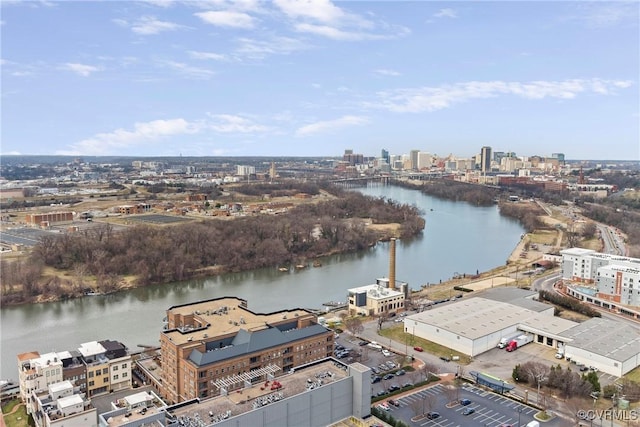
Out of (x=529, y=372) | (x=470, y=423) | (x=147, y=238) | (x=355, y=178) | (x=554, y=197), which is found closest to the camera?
(x=470, y=423)

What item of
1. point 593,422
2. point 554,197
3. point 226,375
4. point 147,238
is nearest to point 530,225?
point 554,197

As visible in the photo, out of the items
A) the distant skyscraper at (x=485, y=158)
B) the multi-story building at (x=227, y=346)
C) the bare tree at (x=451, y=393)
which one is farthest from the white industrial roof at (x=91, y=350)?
the distant skyscraper at (x=485, y=158)

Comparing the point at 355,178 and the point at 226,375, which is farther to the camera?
the point at 355,178

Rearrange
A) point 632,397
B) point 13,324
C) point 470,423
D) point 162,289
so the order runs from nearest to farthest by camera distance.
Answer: point 470,423
point 632,397
point 13,324
point 162,289

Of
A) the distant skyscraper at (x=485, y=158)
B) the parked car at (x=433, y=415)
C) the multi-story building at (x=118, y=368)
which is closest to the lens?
the parked car at (x=433, y=415)

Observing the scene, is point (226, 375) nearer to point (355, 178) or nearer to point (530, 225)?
point (530, 225)

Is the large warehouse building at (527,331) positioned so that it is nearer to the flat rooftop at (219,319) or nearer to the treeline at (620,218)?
the flat rooftop at (219,319)
